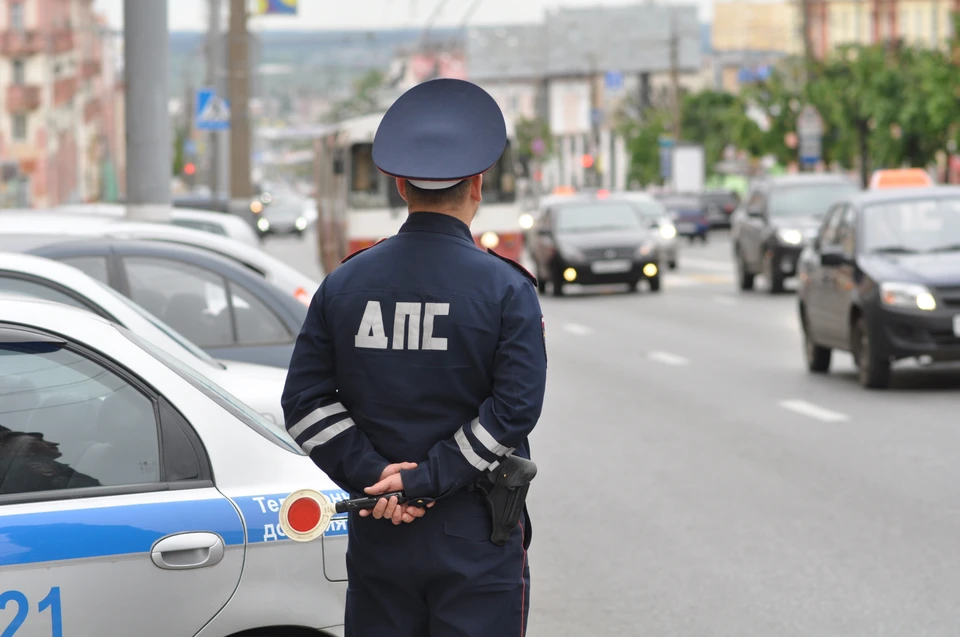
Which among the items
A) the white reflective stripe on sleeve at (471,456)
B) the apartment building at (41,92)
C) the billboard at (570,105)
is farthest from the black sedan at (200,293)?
the billboard at (570,105)

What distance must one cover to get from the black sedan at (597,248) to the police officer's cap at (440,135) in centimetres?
2704

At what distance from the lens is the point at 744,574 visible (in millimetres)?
8117

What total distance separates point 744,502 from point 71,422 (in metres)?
5.82

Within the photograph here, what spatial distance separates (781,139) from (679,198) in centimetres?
1376

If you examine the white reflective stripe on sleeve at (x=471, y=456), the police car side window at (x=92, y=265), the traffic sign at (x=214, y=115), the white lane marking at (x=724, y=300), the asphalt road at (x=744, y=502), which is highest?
the traffic sign at (x=214, y=115)

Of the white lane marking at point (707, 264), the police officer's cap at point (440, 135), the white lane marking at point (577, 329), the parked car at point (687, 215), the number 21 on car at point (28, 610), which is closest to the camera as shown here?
the police officer's cap at point (440, 135)

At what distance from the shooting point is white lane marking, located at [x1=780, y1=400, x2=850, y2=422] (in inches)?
530

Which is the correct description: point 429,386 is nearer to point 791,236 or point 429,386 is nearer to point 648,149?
point 791,236

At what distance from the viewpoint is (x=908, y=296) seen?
14.8m

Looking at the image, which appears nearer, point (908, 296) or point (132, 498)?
point (132, 498)

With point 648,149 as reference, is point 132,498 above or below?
below

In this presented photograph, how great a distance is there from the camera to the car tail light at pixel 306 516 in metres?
4.51

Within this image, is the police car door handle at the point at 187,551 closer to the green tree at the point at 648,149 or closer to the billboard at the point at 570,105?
the green tree at the point at 648,149

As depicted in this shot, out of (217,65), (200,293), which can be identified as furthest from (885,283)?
(217,65)
